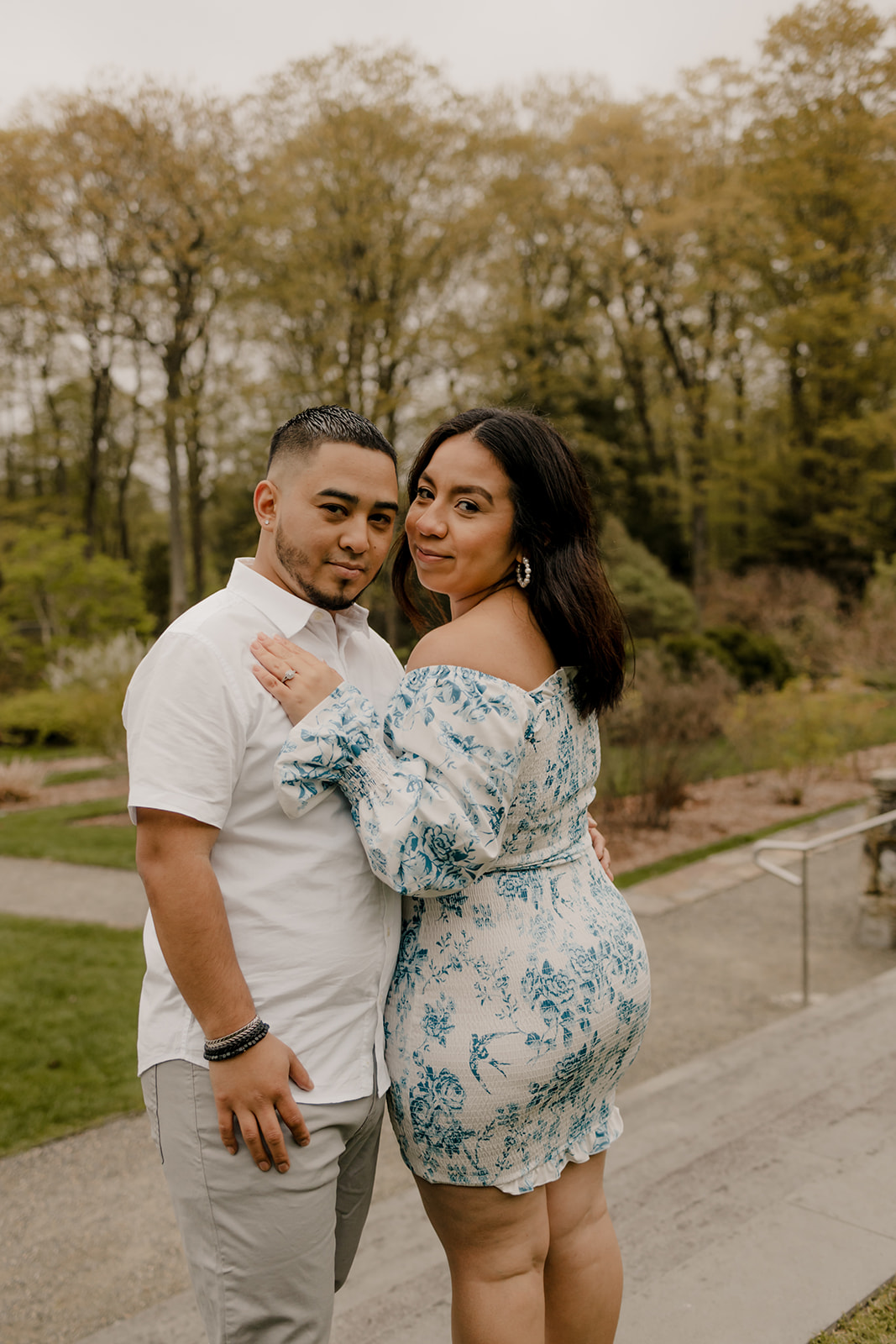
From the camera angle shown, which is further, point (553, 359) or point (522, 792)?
point (553, 359)

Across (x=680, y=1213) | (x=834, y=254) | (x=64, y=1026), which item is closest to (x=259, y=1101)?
(x=680, y=1213)

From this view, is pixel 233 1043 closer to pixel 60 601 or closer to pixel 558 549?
pixel 558 549

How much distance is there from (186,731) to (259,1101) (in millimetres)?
588

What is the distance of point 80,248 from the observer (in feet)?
65.6

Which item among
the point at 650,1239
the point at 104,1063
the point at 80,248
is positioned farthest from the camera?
the point at 80,248

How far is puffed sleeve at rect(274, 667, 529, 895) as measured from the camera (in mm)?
1571

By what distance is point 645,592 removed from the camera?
1852cm

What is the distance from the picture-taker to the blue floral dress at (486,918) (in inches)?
62.9

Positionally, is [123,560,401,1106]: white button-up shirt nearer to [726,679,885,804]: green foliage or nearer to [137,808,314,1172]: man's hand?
[137,808,314,1172]: man's hand

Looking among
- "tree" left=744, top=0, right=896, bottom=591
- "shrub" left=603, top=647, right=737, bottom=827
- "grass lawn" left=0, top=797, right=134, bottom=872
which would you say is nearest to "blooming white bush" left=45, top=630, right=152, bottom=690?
"grass lawn" left=0, top=797, right=134, bottom=872

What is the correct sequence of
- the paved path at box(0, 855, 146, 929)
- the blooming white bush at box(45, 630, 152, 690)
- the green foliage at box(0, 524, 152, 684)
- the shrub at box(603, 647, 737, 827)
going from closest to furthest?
1. the paved path at box(0, 855, 146, 929)
2. the shrub at box(603, 647, 737, 827)
3. the blooming white bush at box(45, 630, 152, 690)
4. the green foliage at box(0, 524, 152, 684)

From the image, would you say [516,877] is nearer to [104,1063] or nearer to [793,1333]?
[793,1333]

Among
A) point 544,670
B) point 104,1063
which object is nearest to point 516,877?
point 544,670

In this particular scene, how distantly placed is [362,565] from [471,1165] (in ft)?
3.51
